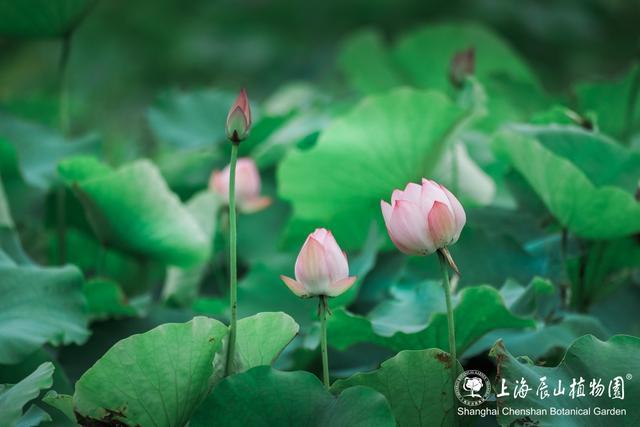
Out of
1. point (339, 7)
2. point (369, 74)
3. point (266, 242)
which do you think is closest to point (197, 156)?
point (266, 242)

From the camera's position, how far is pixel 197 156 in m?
1.07

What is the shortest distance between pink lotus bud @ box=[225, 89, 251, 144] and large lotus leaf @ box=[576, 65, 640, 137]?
67 cm

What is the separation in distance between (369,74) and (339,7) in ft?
7.68

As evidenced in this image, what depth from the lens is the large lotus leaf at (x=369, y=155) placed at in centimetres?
85

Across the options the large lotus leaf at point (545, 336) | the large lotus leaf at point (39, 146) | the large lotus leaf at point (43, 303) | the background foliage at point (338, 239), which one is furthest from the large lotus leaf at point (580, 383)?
the large lotus leaf at point (39, 146)

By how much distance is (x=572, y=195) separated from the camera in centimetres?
76

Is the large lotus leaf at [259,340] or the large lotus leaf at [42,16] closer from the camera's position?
the large lotus leaf at [259,340]

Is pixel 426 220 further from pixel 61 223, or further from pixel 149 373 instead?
pixel 61 223

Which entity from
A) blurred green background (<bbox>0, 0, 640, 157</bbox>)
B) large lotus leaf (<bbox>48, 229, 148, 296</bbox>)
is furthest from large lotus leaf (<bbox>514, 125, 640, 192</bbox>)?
blurred green background (<bbox>0, 0, 640, 157</bbox>)

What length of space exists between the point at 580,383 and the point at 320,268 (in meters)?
0.20

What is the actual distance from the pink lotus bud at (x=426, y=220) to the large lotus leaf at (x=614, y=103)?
0.60m

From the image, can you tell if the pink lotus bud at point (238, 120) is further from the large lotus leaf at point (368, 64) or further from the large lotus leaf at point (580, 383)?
the large lotus leaf at point (368, 64)

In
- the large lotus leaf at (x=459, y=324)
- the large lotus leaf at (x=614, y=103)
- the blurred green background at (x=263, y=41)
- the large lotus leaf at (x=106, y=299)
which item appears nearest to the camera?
the large lotus leaf at (x=459, y=324)

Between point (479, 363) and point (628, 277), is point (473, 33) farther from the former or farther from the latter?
point (479, 363)
